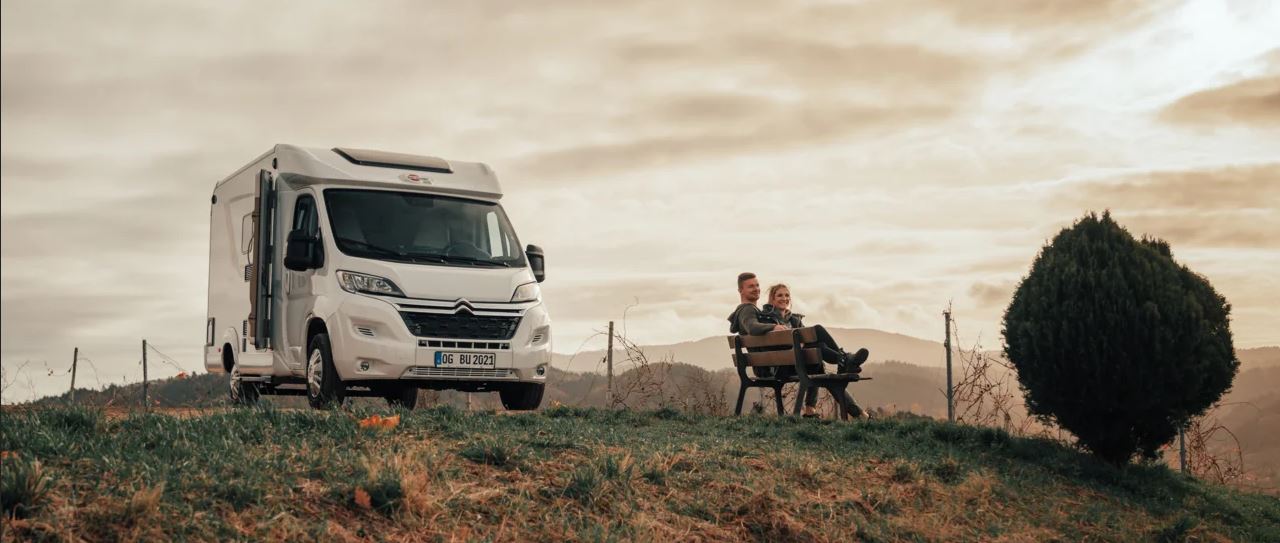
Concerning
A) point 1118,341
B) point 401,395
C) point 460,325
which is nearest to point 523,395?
point 460,325

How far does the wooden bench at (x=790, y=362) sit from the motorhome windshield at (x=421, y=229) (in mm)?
2975

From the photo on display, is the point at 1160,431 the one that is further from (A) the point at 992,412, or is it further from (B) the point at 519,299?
(B) the point at 519,299

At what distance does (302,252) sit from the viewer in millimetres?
11305

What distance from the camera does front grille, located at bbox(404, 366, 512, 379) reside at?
1122 cm

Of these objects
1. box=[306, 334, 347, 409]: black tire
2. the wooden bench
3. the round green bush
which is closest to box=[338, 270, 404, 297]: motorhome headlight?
box=[306, 334, 347, 409]: black tire

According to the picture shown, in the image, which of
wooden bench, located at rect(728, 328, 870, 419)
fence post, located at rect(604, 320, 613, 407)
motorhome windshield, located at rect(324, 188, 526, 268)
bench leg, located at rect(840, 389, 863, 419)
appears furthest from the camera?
fence post, located at rect(604, 320, 613, 407)

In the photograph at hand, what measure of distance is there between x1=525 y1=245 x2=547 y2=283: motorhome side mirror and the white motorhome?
2 centimetres

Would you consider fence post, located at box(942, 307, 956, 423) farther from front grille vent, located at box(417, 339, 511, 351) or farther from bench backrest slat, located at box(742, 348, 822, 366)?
front grille vent, located at box(417, 339, 511, 351)

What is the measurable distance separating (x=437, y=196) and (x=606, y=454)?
570 centimetres

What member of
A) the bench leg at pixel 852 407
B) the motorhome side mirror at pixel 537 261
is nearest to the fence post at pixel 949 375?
the bench leg at pixel 852 407

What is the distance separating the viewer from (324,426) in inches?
300

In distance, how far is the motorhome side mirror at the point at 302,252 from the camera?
1127 cm

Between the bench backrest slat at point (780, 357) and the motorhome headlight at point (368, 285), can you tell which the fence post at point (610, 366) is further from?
the motorhome headlight at point (368, 285)

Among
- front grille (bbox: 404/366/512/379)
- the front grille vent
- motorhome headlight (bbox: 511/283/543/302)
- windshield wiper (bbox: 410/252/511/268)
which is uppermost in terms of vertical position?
windshield wiper (bbox: 410/252/511/268)
